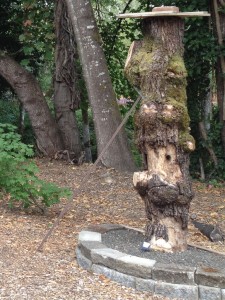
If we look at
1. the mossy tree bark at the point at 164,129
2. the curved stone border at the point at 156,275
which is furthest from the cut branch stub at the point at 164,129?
the curved stone border at the point at 156,275

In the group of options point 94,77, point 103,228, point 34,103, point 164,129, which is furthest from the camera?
point 34,103

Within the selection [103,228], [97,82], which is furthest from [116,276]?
[97,82]

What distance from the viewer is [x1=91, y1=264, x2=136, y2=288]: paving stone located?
17.1ft

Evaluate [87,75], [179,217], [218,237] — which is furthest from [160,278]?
[87,75]

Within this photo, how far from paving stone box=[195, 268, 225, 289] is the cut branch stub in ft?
2.52

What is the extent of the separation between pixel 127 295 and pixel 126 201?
11.6ft

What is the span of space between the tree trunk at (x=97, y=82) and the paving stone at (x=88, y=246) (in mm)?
4233

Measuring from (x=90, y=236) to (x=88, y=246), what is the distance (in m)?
0.43

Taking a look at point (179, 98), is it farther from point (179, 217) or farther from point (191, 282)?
point (191, 282)

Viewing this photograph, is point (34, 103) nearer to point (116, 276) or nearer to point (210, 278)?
point (116, 276)

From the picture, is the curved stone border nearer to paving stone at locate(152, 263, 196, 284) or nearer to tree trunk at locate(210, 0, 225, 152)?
paving stone at locate(152, 263, 196, 284)

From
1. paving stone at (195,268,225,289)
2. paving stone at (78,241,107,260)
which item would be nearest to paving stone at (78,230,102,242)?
paving stone at (78,241,107,260)

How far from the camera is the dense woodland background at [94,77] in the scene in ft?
32.9

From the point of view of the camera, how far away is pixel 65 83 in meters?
11.7
